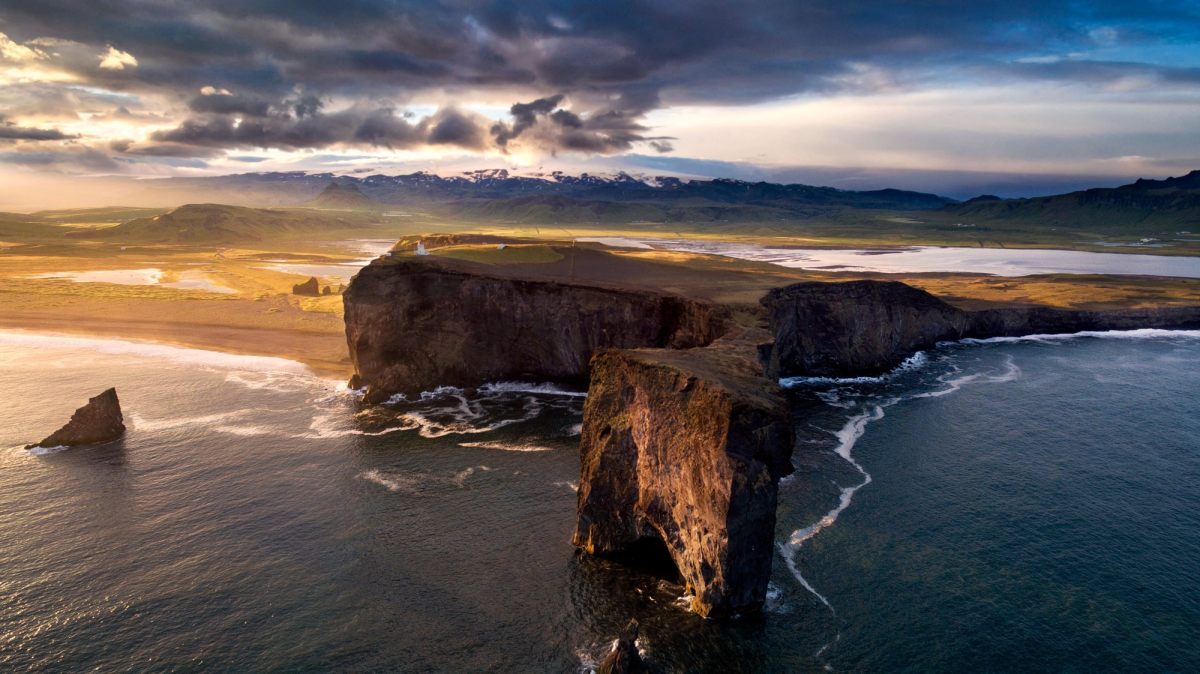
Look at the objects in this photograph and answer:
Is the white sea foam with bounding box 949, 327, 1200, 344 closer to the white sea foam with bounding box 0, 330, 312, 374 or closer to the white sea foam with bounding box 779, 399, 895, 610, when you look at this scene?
the white sea foam with bounding box 779, 399, 895, 610

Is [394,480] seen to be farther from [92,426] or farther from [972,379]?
[972,379]

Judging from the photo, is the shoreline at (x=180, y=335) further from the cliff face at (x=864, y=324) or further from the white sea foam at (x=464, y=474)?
the cliff face at (x=864, y=324)

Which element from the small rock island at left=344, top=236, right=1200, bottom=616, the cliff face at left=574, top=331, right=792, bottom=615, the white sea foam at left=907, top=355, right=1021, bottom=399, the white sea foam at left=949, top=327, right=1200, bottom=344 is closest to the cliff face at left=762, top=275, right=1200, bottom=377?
the small rock island at left=344, top=236, right=1200, bottom=616

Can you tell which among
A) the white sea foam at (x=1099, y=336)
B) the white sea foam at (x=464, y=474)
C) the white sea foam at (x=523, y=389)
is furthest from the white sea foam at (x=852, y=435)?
the white sea foam at (x=523, y=389)

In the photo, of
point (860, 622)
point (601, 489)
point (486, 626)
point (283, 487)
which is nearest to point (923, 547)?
point (860, 622)

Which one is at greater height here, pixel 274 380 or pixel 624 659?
pixel 274 380

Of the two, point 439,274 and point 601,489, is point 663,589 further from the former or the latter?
point 439,274

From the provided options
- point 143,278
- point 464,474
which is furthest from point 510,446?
point 143,278
